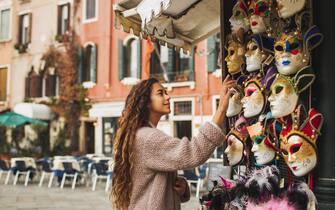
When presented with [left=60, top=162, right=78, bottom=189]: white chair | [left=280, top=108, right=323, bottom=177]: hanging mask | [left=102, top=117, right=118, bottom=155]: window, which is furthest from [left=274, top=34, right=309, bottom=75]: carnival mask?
[left=102, top=117, right=118, bottom=155]: window

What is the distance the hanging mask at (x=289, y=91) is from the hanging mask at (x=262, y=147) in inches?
7.0

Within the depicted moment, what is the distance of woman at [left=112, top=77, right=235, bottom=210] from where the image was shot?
232cm

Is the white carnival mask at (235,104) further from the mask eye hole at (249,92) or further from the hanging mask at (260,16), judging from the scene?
the hanging mask at (260,16)

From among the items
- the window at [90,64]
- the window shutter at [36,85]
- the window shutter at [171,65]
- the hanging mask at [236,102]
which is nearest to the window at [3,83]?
the window shutter at [36,85]

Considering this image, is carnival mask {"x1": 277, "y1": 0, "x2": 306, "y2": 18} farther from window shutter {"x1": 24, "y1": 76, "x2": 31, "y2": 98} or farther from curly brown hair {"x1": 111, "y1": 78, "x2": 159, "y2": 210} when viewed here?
window shutter {"x1": 24, "y1": 76, "x2": 31, "y2": 98}

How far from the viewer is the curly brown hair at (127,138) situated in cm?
250

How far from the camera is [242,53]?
307 cm

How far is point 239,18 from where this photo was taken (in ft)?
10.2

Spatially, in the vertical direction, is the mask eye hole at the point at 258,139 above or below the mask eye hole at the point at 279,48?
below

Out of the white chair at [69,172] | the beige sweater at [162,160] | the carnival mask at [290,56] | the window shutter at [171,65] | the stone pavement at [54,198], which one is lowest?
the stone pavement at [54,198]

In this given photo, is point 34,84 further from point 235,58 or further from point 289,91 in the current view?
point 289,91

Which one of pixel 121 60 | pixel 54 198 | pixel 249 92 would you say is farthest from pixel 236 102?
pixel 121 60

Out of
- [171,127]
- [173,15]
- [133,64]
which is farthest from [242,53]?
[133,64]

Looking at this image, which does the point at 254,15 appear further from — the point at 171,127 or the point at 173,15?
the point at 171,127
